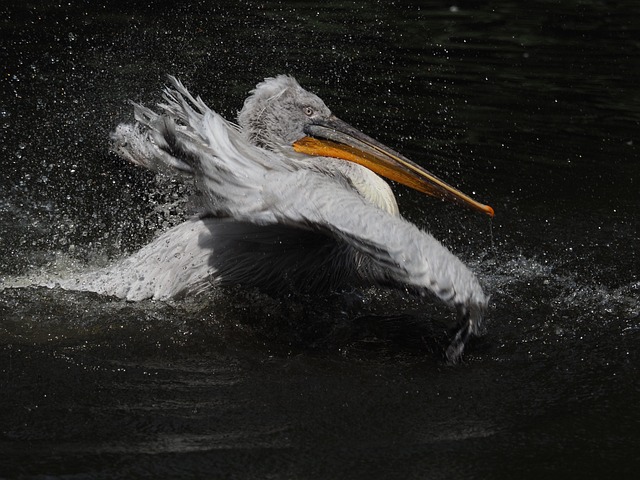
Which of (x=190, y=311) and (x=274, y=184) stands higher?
(x=274, y=184)

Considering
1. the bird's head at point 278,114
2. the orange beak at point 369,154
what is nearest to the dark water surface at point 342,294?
the orange beak at point 369,154

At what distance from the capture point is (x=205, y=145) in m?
3.44

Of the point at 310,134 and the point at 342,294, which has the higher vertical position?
the point at 310,134

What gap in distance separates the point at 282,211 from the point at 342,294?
771mm

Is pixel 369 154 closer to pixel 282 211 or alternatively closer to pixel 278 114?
pixel 278 114

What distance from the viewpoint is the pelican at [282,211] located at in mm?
3229

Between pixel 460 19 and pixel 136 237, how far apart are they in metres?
5.05

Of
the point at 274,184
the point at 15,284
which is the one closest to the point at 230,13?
the point at 15,284

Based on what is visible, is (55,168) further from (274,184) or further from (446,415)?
(446,415)

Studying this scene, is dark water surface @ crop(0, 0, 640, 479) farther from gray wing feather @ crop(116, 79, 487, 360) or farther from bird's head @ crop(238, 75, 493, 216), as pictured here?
bird's head @ crop(238, 75, 493, 216)

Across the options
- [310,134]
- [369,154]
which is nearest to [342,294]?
[369,154]

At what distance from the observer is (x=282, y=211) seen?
3.27 meters

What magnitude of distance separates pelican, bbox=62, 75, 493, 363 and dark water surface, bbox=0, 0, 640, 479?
0.44 feet

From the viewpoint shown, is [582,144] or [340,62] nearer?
[582,144]
